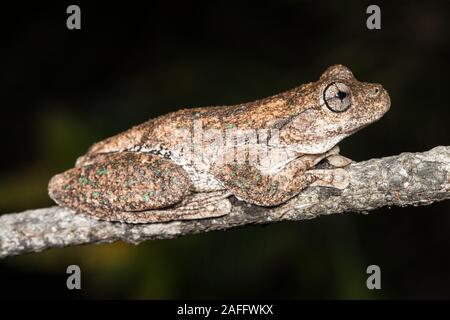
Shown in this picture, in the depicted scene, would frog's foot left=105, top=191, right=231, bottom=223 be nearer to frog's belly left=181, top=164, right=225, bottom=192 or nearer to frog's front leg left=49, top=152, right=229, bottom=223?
frog's front leg left=49, top=152, right=229, bottom=223

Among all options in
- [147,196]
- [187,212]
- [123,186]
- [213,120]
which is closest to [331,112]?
[213,120]

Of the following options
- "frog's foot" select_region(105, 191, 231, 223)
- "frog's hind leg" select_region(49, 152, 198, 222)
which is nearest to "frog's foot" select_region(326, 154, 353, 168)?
"frog's foot" select_region(105, 191, 231, 223)

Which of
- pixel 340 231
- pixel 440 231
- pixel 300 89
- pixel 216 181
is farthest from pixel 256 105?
pixel 440 231

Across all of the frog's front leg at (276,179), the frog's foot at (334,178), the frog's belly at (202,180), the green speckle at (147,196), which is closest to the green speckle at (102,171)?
the green speckle at (147,196)

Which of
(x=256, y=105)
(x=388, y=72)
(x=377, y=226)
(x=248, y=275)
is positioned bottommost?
(x=248, y=275)

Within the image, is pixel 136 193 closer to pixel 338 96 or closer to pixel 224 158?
pixel 224 158

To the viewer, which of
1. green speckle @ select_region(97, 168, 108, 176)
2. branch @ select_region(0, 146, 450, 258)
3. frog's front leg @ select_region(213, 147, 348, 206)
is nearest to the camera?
branch @ select_region(0, 146, 450, 258)

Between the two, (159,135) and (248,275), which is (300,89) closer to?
(159,135)

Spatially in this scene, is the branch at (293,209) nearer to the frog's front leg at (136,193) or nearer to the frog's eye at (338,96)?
the frog's front leg at (136,193)
